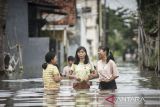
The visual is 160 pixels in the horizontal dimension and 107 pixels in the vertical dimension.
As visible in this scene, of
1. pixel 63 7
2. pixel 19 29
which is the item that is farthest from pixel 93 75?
pixel 63 7

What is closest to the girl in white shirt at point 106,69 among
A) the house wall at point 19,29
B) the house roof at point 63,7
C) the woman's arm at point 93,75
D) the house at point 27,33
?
the woman's arm at point 93,75

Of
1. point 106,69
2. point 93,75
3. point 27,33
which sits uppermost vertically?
point 27,33

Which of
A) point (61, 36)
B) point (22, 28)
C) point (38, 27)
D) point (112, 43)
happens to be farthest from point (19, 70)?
point (112, 43)

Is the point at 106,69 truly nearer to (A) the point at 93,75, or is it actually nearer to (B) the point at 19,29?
(A) the point at 93,75

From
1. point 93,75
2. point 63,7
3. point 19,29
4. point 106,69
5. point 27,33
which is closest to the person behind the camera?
point 93,75

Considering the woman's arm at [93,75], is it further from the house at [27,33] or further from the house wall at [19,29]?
the house wall at [19,29]

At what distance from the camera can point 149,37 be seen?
4334 cm

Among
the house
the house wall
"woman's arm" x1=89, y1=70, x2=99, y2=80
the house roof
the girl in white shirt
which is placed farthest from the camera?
the house roof

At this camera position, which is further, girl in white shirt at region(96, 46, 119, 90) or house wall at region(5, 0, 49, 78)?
house wall at region(5, 0, 49, 78)

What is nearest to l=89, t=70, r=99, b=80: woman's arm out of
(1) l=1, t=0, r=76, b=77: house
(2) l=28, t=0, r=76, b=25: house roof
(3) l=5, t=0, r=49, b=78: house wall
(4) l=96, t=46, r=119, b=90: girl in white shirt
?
(4) l=96, t=46, r=119, b=90: girl in white shirt

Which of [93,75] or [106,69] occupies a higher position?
[106,69]

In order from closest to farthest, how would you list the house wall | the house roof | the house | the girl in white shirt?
the girl in white shirt
the house
the house wall
the house roof

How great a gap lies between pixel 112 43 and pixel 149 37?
72.7 m

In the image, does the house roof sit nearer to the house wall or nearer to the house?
the house
